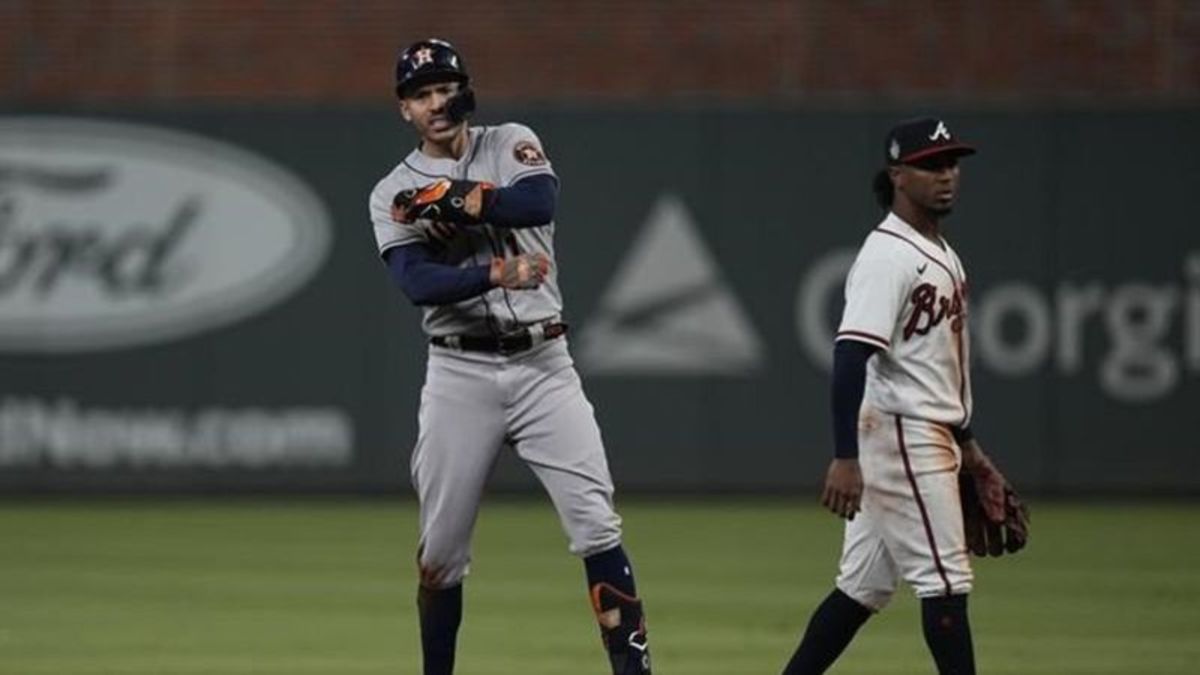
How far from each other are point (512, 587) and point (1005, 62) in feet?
27.3

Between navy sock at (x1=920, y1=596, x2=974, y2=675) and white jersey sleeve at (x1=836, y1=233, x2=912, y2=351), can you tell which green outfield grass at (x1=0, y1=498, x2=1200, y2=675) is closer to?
navy sock at (x1=920, y1=596, x2=974, y2=675)

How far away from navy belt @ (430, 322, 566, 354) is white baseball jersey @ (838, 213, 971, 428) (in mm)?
1161

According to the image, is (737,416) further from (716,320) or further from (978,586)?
(978,586)

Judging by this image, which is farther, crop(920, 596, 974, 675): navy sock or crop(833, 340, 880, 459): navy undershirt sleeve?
crop(920, 596, 974, 675): navy sock

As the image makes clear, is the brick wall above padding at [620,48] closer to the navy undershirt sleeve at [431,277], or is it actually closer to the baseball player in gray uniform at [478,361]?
the baseball player in gray uniform at [478,361]

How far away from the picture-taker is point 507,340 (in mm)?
9023

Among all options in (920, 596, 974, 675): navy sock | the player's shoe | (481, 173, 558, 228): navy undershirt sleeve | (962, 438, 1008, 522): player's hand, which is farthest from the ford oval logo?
(920, 596, 974, 675): navy sock

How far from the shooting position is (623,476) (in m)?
18.3

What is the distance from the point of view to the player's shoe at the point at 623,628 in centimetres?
892

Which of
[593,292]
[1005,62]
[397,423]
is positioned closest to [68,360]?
[397,423]

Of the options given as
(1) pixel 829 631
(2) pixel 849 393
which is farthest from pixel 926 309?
(1) pixel 829 631

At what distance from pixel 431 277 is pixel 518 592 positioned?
15.3ft

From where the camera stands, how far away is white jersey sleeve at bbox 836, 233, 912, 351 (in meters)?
8.21

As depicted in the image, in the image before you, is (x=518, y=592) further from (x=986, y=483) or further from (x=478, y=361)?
(x=986, y=483)
